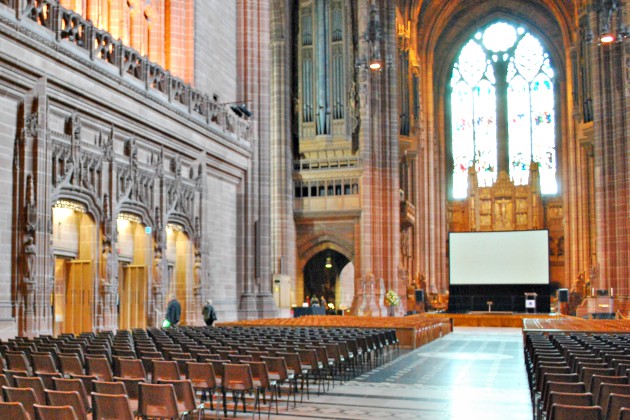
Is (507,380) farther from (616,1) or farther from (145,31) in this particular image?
(145,31)

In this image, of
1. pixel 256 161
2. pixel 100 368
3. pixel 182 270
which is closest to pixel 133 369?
pixel 100 368

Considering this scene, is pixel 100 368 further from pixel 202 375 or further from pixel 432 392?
pixel 432 392

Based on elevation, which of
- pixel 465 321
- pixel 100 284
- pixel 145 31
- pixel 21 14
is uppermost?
pixel 145 31

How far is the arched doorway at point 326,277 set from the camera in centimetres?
4450

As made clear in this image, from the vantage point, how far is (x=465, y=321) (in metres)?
39.5

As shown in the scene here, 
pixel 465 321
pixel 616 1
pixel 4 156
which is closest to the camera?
pixel 4 156

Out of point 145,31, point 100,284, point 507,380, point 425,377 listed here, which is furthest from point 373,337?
point 145,31

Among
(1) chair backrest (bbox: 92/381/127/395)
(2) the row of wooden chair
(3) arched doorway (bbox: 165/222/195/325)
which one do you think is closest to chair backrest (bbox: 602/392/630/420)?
(2) the row of wooden chair

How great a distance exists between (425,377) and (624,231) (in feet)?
67.3

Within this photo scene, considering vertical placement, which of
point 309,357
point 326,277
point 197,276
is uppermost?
point 197,276

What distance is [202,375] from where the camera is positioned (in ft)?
33.0

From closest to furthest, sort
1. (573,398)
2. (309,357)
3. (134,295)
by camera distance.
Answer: (573,398) → (309,357) → (134,295)

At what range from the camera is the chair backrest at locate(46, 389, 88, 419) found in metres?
7.08

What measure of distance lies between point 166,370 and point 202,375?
21.0 inches
